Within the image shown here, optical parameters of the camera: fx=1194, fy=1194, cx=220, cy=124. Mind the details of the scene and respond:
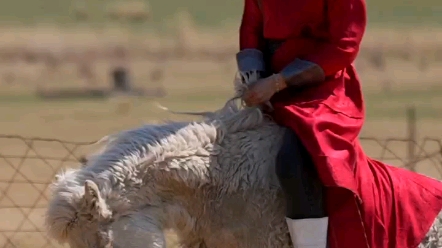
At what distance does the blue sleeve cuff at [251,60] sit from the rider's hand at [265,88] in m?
0.14

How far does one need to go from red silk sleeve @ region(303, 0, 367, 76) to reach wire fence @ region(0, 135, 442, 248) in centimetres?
225

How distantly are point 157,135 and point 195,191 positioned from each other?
0.25 m

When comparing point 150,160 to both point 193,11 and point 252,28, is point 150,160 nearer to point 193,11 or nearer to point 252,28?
point 252,28

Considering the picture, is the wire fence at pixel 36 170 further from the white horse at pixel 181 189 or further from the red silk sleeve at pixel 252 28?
the white horse at pixel 181 189

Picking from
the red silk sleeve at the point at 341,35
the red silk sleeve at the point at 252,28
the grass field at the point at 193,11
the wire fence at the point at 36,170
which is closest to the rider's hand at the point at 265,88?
the red silk sleeve at the point at 341,35

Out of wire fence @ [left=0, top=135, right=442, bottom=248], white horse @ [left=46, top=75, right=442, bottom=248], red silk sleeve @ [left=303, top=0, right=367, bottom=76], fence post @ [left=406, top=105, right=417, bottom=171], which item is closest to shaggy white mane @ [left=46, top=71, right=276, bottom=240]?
white horse @ [left=46, top=75, right=442, bottom=248]

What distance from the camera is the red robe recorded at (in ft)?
14.4

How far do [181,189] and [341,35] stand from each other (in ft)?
2.76

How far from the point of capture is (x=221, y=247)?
4391mm

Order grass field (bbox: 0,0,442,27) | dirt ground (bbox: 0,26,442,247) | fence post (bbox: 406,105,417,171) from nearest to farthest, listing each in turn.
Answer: fence post (bbox: 406,105,417,171), dirt ground (bbox: 0,26,442,247), grass field (bbox: 0,0,442,27)

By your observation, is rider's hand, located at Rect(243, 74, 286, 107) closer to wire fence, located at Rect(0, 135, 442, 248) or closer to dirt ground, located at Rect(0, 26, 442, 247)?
wire fence, located at Rect(0, 135, 442, 248)

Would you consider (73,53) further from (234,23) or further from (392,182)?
(392,182)

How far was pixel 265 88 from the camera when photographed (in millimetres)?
4504

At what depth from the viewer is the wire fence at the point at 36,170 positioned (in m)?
7.43
